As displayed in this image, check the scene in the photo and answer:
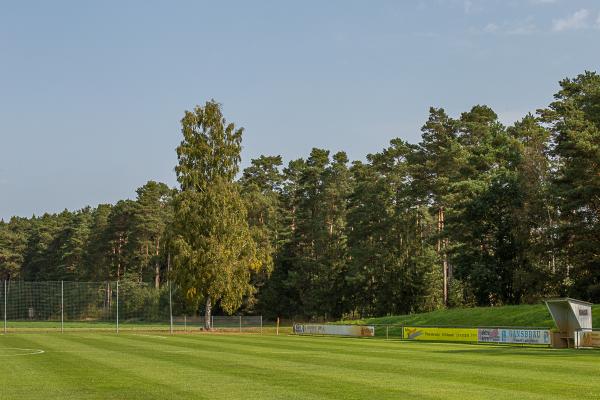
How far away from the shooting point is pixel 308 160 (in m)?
120

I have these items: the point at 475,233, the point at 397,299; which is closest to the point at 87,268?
the point at 397,299

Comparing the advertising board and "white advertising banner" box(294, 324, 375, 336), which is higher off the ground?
the advertising board

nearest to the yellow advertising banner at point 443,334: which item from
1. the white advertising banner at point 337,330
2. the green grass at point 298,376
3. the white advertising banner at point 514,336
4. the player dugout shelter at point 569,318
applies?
the white advertising banner at point 514,336

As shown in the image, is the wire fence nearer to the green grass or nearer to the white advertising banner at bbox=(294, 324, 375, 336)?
the white advertising banner at bbox=(294, 324, 375, 336)

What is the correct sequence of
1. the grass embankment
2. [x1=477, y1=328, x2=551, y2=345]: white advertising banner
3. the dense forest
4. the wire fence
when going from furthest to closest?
the wire fence < the dense forest < the grass embankment < [x1=477, y1=328, x2=551, y2=345]: white advertising banner

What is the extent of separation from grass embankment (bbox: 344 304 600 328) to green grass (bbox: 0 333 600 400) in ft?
71.7

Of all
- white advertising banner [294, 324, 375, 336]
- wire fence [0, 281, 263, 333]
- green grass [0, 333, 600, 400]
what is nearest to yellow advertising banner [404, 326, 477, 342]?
white advertising banner [294, 324, 375, 336]

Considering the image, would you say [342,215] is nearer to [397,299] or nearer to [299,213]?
[299,213]

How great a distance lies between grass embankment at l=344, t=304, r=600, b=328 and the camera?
5291 cm

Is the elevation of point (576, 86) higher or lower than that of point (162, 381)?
higher

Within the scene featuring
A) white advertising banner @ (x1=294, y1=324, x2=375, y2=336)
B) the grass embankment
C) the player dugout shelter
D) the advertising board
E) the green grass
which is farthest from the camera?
white advertising banner @ (x1=294, y1=324, x2=375, y2=336)

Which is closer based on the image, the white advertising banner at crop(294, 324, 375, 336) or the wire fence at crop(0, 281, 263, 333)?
the white advertising banner at crop(294, 324, 375, 336)

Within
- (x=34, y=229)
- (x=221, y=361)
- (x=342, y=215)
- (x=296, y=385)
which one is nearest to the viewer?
(x=296, y=385)

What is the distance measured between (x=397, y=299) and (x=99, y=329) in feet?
128
